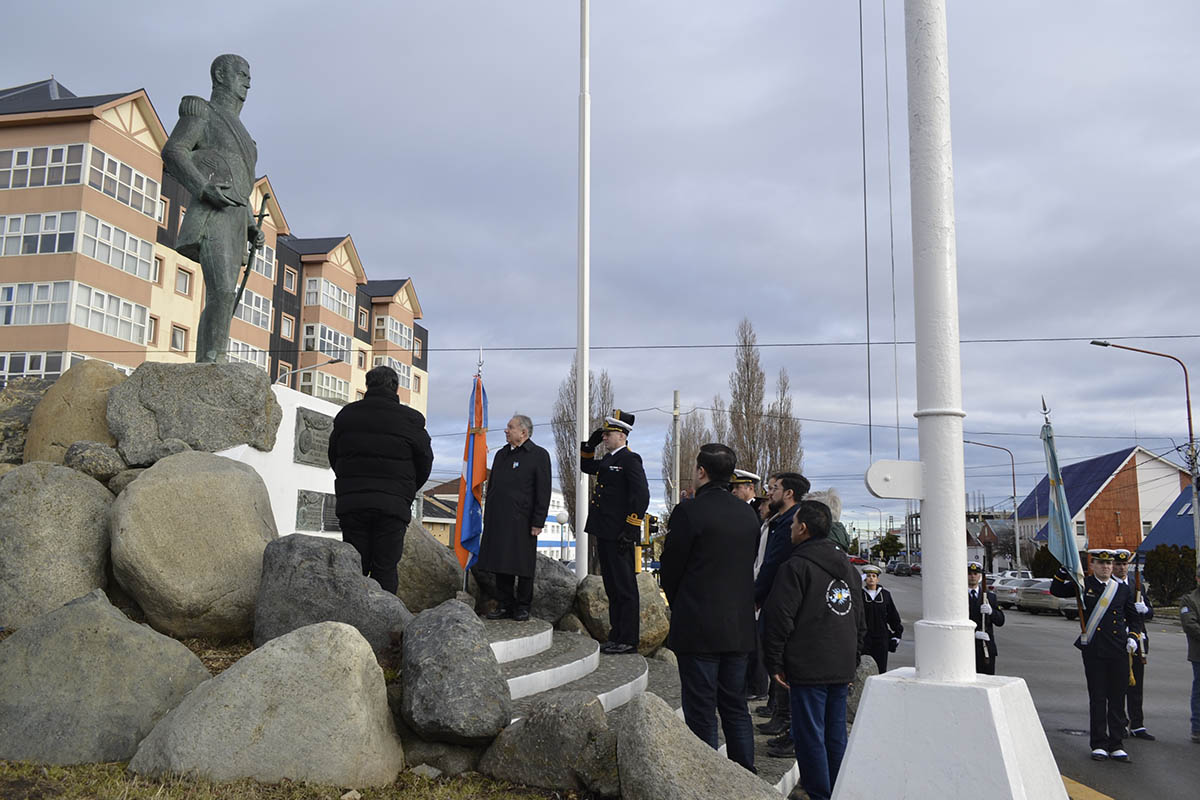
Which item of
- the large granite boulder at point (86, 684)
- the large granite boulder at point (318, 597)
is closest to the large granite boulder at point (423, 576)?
the large granite boulder at point (318, 597)

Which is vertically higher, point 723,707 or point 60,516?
point 60,516

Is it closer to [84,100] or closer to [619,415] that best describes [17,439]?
[619,415]

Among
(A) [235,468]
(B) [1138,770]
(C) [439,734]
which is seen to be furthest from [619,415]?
(B) [1138,770]

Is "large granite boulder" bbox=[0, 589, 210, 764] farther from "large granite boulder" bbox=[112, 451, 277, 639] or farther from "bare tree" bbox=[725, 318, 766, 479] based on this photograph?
"bare tree" bbox=[725, 318, 766, 479]

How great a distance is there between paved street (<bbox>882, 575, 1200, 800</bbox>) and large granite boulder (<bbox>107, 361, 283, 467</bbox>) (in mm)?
6994

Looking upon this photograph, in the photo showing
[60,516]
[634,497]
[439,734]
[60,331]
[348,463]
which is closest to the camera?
[439,734]

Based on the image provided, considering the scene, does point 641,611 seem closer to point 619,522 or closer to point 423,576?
point 619,522

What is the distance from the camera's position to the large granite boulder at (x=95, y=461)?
6547 millimetres

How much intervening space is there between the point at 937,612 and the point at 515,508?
4522mm

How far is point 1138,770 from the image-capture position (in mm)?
7398

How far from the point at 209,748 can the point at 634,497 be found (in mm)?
3828

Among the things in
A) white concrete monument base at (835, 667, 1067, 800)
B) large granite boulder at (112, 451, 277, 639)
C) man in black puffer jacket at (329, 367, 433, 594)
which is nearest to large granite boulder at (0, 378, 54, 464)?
large granite boulder at (112, 451, 277, 639)

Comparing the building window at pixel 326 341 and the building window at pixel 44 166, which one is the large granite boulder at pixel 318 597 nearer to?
the building window at pixel 44 166

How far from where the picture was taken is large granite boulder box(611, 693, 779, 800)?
394 centimetres
